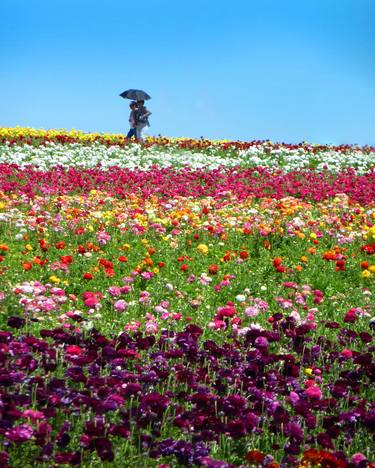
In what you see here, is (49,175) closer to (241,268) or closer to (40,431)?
(241,268)

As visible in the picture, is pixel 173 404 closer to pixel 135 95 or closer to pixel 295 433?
pixel 295 433

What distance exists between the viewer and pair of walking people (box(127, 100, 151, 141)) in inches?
1086

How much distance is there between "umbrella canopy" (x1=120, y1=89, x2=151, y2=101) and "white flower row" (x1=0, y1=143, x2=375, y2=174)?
14.0 feet

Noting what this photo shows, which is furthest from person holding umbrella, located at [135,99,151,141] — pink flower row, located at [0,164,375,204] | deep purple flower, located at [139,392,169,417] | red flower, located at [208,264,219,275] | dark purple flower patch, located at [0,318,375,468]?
deep purple flower, located at [139,392,169,417]

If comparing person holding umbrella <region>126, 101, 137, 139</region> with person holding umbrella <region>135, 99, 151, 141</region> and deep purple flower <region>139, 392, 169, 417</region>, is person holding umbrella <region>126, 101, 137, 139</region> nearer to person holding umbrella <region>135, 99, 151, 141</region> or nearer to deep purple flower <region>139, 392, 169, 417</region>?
person holding umbrella <region>135, 99, 151, 141</region>

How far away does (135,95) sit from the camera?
91.2 feet

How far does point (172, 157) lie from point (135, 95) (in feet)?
23.8

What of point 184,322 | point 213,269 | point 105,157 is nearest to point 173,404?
point 184,322

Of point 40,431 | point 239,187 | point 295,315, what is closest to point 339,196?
point 239,187

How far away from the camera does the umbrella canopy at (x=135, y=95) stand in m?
27.8

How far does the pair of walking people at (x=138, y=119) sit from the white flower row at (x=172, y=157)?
11.6 feet

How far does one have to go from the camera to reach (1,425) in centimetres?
357

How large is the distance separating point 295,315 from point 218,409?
2.26 m

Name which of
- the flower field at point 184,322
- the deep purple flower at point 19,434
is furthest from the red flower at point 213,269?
the deep purple flower at point 19,434
